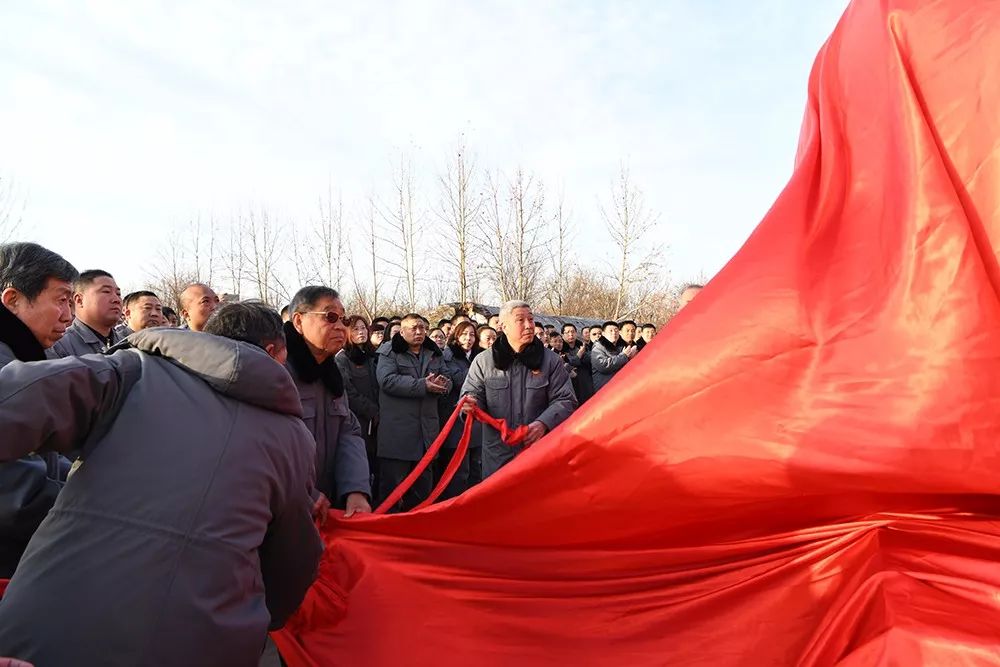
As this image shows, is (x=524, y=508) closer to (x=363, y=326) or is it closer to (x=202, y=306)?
(x=202, y=306)

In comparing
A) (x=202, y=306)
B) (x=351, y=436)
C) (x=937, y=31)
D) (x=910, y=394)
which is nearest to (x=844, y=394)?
(x=910, y=394)

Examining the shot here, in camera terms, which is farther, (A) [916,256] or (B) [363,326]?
(B) [363,326]

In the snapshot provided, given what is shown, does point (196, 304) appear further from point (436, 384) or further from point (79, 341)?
point (436, 384)

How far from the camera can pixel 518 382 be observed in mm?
5031

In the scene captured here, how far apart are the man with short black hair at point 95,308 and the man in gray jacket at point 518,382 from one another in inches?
95.2

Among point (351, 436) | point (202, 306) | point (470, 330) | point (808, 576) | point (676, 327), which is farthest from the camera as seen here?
point (470, 330)

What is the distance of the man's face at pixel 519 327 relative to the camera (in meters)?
5.00

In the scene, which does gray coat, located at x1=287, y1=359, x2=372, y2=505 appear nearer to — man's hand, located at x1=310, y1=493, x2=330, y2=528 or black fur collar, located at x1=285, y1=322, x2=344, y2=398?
black fur collar, located at x1=285, y1=322, x2=344, y2=398

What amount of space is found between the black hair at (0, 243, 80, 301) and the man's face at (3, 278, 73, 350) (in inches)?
0.7

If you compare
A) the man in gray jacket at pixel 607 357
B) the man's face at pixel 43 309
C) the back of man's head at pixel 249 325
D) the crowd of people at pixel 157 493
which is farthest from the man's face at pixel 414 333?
the back of man's head at pixel 249 325

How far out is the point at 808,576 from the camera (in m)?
2.32

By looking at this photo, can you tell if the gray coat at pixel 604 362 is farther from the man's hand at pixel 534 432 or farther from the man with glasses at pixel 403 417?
the man's hand at pixel 534 432

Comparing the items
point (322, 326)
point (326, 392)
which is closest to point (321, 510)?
point (326, 392)

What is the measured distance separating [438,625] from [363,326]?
15.1ft
